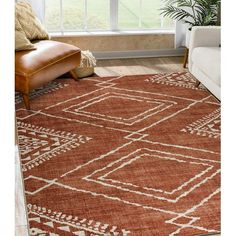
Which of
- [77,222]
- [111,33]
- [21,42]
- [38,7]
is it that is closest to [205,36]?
[111,33]

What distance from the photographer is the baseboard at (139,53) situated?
5438 mm

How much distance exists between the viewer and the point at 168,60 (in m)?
5.42

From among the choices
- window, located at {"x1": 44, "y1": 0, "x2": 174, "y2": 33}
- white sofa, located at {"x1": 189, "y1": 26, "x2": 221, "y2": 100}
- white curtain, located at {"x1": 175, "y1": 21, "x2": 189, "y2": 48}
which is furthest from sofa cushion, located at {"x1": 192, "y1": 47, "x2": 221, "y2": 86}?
window, located at {"x1": 44, "y1": 0, "x2": 174, "y2": 33}

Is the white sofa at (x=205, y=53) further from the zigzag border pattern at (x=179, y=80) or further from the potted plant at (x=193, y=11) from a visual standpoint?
the potted plant at (x=193, y=11)

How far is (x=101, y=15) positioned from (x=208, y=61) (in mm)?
1843

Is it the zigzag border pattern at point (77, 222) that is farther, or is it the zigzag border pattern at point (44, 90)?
the zigzag border pattern at point (44, 90)

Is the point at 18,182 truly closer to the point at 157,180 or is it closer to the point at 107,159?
the point at 107,159

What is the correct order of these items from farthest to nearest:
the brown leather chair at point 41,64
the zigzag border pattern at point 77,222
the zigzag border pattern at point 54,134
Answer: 1. the brown leather chair at point 41,64
2. the zigzag border pattern at point 54,134
3. the zigzag border pattern at point 77,222

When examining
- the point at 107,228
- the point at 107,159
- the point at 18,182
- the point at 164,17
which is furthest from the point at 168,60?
the point at 107,228

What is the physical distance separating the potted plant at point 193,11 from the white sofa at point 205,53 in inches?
21.6

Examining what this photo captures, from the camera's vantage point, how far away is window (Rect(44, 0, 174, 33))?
17.9ft

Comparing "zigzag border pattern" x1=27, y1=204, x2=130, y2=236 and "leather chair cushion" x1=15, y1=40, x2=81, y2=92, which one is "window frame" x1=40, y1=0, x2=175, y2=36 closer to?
"leather chair cushion" x1=15, y1=40, x2=81, y2=92

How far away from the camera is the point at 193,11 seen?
5.10 meters

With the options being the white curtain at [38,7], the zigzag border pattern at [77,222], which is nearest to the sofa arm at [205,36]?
the white curtain at [38,7]
